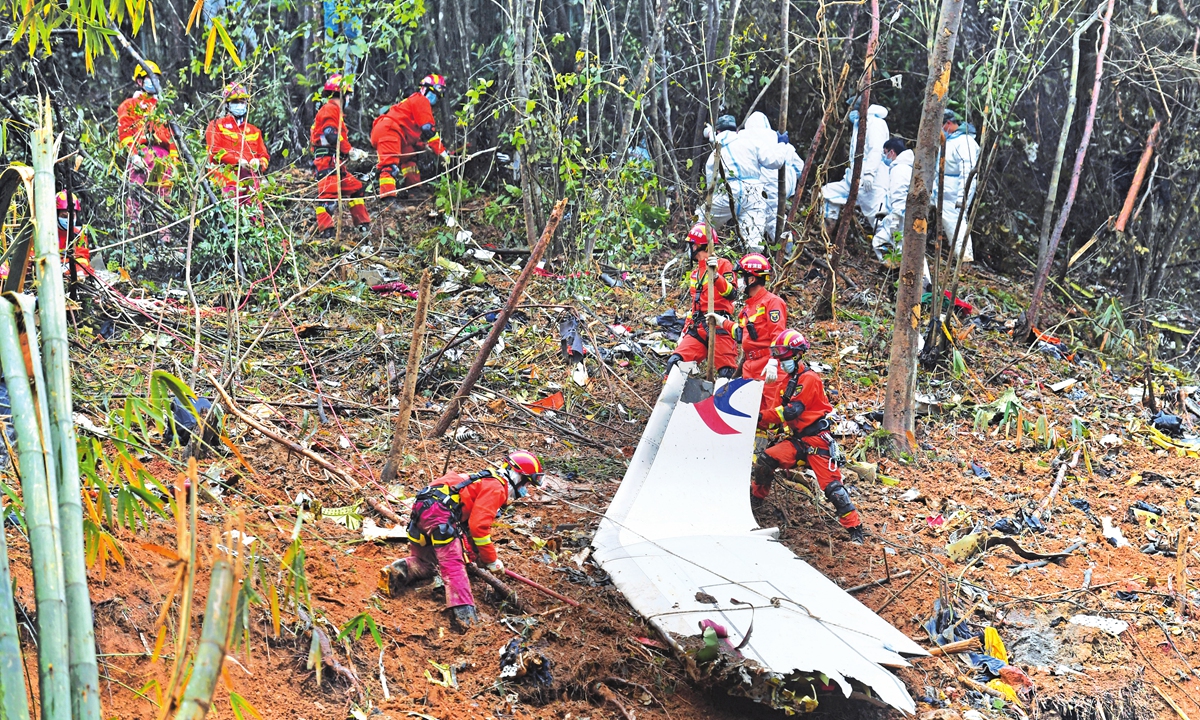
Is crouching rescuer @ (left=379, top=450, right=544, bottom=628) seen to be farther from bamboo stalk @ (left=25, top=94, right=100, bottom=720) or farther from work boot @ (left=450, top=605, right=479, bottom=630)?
bamboo stalk @ (left=25, top=94, right=100, bottom=720)

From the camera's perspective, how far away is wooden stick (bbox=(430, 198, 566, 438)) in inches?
192

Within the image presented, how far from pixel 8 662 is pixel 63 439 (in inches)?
14.5

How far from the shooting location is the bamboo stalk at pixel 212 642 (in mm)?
1315

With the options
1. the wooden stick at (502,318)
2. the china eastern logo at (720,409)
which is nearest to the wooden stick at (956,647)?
the china eastern logo at (720,409)

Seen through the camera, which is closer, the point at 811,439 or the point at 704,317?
the point at 811,439

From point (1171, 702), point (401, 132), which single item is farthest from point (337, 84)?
point (1171, 702)

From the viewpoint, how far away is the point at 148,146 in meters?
7.60

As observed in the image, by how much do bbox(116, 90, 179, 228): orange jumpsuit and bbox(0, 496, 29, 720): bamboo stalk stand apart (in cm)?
493

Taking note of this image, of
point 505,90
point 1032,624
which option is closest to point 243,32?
point 505,90

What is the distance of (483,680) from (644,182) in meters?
5.88

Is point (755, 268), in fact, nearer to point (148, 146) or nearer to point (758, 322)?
point (758, 322)

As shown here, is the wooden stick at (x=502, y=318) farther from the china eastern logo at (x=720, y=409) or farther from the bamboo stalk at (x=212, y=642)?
the bamboo stalk at (x=212, y=642)

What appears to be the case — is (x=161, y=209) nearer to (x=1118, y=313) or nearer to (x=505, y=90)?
(x=505, y=90)

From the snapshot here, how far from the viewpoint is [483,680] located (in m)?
3.97
